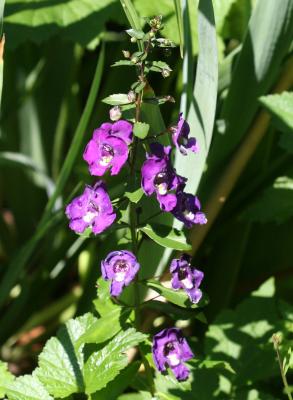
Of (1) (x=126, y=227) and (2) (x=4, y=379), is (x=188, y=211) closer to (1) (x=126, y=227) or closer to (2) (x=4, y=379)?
(1) (x=126, y=227)

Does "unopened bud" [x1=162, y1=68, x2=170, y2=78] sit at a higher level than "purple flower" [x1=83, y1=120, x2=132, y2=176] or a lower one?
higher

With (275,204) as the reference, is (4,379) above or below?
below

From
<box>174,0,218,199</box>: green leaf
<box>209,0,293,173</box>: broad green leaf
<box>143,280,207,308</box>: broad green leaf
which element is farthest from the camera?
<box>209,0,293,173</box>: broad green leaf

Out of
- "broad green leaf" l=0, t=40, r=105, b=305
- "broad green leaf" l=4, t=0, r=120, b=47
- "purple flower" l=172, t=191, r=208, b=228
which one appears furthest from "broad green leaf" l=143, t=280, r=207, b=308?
"broad green leaf" l=4, t=0, r=120, b=47

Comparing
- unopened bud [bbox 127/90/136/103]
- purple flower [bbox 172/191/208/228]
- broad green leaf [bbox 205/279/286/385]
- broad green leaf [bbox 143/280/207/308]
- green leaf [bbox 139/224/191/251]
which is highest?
unopened bud [bbox 127/90/136/103]

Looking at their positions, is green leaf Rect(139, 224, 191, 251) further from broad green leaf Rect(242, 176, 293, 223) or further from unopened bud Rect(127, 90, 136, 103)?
broad green leaf Rect(242, 176, 293, 223)

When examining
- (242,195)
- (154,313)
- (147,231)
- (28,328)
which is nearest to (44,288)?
(28,328)

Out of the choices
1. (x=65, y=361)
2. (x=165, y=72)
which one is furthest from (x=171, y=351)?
(x=165, y=72)
